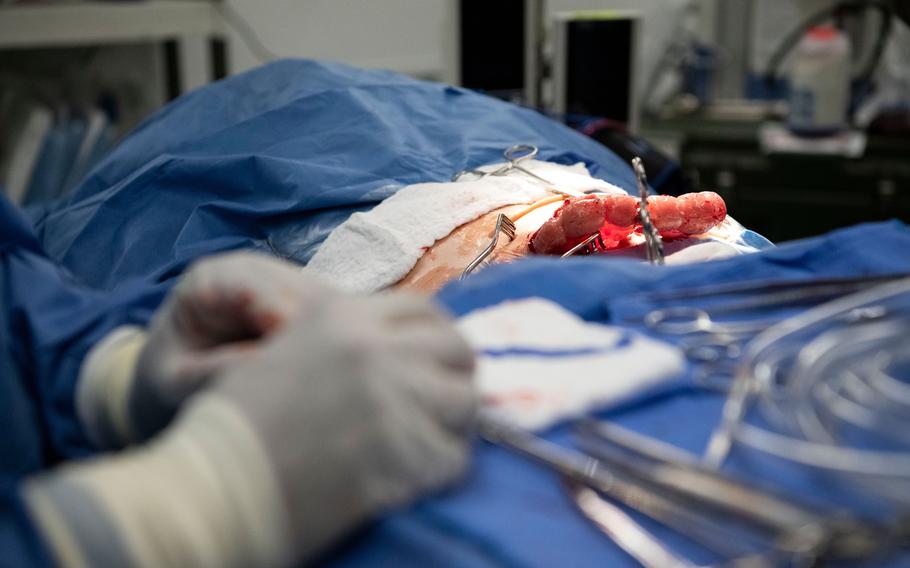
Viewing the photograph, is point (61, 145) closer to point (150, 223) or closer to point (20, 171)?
point (20, 171)

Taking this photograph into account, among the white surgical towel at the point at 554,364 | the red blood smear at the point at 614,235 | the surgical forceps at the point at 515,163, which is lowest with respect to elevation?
the red blood smear at the point at 614,235

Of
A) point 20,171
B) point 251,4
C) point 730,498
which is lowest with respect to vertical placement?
point 20,171

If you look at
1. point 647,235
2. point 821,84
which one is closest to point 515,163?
point 647,235

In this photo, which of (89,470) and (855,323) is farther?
(855,323)

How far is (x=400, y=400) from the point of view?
500 millimetres

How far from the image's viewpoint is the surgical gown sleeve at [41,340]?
66cm

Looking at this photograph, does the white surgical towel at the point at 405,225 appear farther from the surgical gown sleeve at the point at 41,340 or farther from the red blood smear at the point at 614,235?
the surgical gown sleeve at the point at 41,340

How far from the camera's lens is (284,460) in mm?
461

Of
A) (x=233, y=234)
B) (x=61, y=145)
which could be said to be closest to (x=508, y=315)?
(x=233, y=234)

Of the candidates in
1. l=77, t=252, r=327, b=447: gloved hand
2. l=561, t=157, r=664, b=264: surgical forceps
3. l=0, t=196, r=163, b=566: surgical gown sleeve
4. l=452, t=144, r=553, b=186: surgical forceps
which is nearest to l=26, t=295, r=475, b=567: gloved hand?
l=77, t=252, r=327, b=447: gloved hand

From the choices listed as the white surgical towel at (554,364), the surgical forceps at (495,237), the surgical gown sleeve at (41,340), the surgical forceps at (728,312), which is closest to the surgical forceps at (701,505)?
the white surgical towel at (554,364)

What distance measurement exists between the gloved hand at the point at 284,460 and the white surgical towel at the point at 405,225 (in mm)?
530

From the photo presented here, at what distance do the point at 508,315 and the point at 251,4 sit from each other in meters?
2.46

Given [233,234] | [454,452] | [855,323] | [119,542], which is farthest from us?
[233,234]
